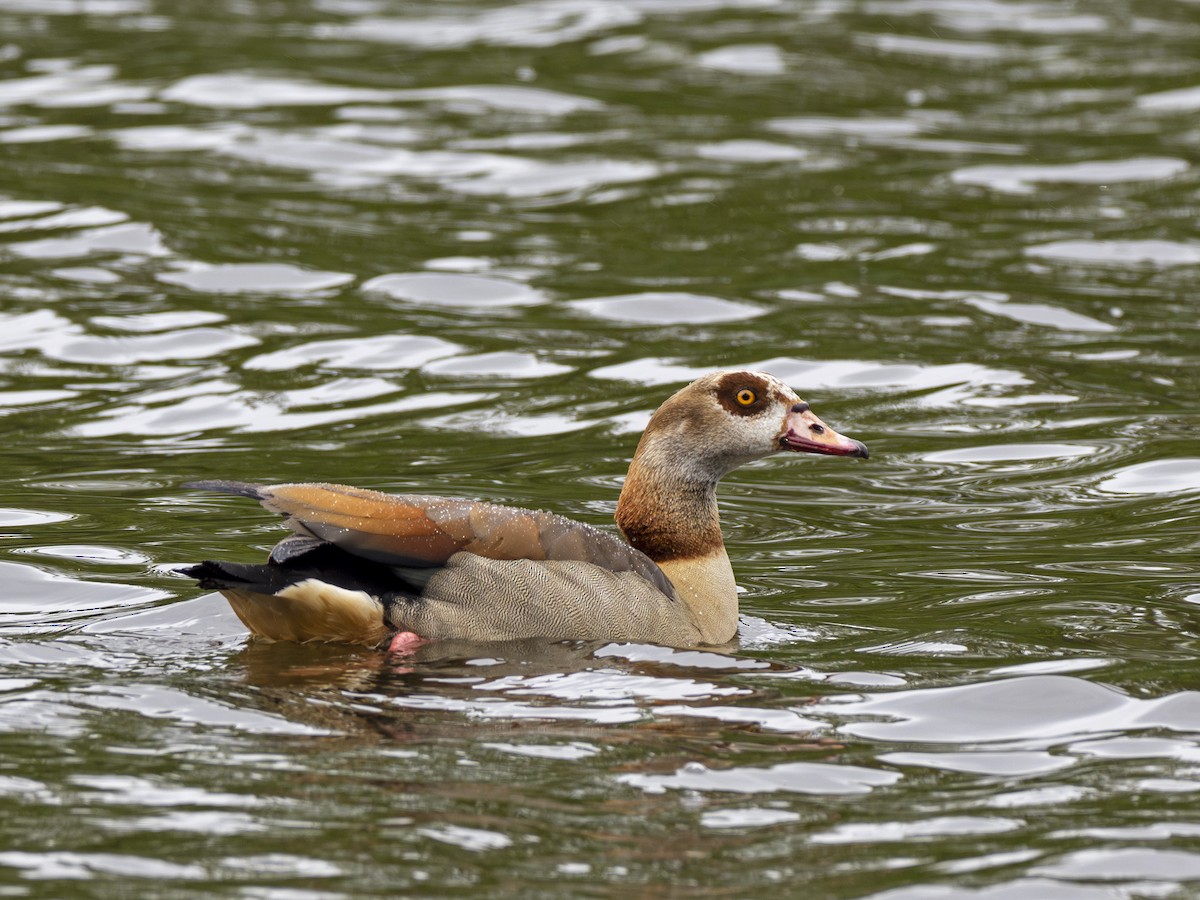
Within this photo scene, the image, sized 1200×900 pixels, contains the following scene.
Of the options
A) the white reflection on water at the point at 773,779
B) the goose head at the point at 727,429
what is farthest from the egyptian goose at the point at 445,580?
the white reflection on water at the point at 773,779

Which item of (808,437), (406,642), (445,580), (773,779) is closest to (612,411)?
(808,437)

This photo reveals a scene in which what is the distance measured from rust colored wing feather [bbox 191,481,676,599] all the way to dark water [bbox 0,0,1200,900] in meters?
0.45

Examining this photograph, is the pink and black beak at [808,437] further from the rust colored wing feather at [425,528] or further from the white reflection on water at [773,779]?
the white reflection on water at [773,779]

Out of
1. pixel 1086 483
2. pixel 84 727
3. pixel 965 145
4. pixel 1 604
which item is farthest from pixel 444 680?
pixel 965 145

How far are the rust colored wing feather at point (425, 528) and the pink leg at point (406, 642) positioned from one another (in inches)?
11.7

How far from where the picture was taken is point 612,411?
1360 centimetres

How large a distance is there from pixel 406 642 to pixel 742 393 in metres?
2.18

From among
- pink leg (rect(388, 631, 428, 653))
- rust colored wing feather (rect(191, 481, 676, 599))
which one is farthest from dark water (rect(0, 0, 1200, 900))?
rust colored wing feather (rect(191, 481, 676, 599))

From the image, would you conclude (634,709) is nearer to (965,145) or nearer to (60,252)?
(60,252)

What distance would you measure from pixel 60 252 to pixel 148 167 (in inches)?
93.3

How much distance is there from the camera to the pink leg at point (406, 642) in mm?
8469

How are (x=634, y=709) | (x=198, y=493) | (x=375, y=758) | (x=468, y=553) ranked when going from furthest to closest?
1. (x=198, y=493)
2. (x=468, y=553)
3. (x=634, y=709)
4. (x=375, y=758)

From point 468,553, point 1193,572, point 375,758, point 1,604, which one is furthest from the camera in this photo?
point 1193,572

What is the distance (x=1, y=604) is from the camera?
915cm
